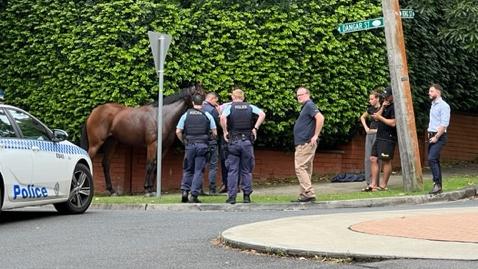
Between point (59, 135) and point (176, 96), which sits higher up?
point (176, 96)

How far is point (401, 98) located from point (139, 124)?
17.8 feet

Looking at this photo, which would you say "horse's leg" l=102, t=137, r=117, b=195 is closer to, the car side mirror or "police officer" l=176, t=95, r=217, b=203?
"police officer" l=176, t=95, r=217, b=203

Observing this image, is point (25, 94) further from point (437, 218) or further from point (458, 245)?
point (458, 245)

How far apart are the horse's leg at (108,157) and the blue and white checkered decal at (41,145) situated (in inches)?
197

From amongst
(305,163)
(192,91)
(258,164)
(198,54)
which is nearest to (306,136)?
(305,163)

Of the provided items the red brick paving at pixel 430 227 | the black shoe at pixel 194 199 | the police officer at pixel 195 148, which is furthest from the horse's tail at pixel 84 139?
the red brick paving at pixel 430 227

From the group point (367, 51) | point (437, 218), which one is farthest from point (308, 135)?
point (367, 51)

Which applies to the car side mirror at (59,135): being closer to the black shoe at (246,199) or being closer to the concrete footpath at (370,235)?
the black shoe at (246,199)

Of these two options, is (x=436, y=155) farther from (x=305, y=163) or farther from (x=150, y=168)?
(x=150, y=168)

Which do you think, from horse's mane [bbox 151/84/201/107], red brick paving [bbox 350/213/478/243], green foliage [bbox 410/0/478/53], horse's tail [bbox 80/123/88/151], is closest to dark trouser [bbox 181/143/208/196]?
horse's mane [bbox 151/84/201/107]

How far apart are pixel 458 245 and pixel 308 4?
10.7 metres

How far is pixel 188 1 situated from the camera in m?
17.9

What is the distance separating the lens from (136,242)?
932cm

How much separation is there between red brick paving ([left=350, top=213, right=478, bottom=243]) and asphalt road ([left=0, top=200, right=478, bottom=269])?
56.9 inches
